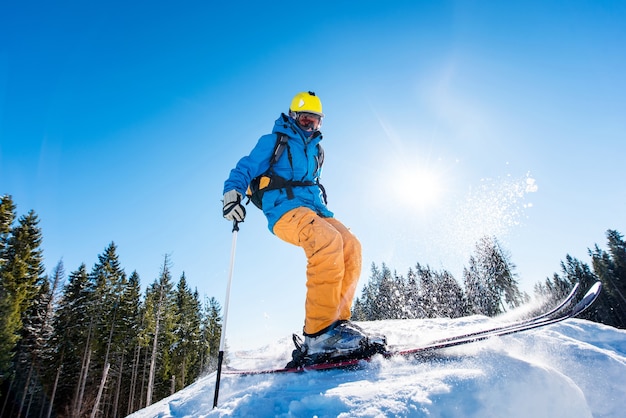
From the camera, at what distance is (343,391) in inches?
70.9

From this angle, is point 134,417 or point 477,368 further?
point 134,417

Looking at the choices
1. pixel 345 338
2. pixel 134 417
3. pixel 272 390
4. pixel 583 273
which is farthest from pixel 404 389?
pixel 583 273

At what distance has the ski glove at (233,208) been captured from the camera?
3.24m

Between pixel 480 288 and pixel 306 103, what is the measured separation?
3245 cm

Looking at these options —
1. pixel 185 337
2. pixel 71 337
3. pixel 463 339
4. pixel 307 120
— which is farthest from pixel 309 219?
pixel 185 337

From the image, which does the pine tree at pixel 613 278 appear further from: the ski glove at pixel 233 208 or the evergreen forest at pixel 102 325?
the ski glove at pixel 233 208

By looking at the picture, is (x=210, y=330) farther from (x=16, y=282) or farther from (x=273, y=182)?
(x=273, y=182)

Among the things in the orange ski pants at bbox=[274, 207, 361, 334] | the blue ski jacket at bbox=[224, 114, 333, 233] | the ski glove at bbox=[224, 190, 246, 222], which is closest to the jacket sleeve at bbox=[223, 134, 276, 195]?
the blue ski jacket at bbox=[224, 114, 333, 233]

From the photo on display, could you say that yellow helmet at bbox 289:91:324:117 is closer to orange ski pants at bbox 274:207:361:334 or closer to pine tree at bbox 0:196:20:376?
orange ski pants at bbox 274:207:361:334

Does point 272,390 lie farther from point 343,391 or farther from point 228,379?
point 228,379

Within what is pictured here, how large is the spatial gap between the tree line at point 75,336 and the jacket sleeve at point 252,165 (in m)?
23.0

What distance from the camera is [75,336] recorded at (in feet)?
82.7

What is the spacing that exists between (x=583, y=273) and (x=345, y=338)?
5950cm

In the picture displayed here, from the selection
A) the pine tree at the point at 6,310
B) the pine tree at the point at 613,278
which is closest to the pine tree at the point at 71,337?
the pine tree at the point at 6,310
